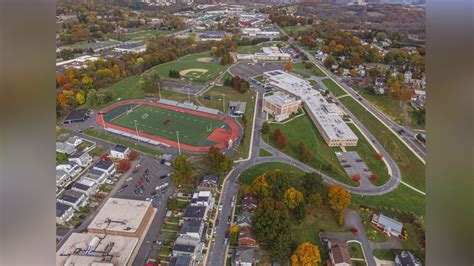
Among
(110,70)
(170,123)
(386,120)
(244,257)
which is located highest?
(110,70)

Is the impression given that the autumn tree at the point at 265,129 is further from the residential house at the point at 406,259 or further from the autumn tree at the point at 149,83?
the autumn tree at the point at 149,83

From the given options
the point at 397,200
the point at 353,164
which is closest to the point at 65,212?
the point at 353,164

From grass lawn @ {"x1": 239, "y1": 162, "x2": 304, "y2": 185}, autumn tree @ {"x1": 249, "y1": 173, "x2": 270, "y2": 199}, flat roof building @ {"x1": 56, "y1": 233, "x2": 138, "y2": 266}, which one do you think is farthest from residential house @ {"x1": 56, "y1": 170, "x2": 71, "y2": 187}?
autumn tree @ {"x1": 249, "y1": 173, "x2": 270, "y2": 199}

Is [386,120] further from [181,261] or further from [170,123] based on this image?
[181,261]

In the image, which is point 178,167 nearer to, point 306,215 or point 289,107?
point 306,215

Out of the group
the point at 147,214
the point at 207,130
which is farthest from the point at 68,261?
the point at 207,130

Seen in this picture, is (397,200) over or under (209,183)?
under

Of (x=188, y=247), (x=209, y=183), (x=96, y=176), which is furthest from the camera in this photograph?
(x=96, y=176)
